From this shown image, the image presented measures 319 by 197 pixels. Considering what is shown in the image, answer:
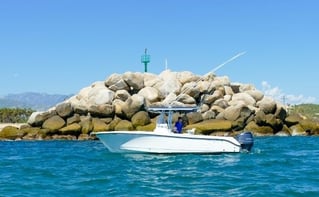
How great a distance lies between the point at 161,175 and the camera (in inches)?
984

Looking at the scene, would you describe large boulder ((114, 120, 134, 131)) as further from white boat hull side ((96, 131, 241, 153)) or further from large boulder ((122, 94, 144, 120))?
white boat hull side ((96, 131, 241, 153))

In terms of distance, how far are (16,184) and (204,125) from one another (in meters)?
37.0

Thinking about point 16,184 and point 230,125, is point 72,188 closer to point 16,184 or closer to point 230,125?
point 16,184

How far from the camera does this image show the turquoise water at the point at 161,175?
20.4m

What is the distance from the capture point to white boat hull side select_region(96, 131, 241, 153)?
33.9 meters

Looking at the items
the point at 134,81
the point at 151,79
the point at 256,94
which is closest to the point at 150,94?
the point at 134,81

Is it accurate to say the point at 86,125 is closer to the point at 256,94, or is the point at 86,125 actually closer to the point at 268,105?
the point at 268,105

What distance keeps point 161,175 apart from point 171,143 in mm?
8997

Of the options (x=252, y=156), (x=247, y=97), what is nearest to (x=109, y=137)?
(x=252, y=156)

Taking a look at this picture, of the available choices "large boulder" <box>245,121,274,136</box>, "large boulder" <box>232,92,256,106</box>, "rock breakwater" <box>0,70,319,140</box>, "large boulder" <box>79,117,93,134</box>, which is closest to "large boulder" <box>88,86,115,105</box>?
"rock breakwater" <box>0,70,319,140</box>

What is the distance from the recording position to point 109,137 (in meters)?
35.3

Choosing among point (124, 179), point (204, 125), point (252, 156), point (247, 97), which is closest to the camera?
point (124, 179)

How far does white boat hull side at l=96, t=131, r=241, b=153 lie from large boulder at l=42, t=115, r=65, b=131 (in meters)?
27.1

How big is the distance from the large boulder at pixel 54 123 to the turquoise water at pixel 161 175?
24190 millimetres
